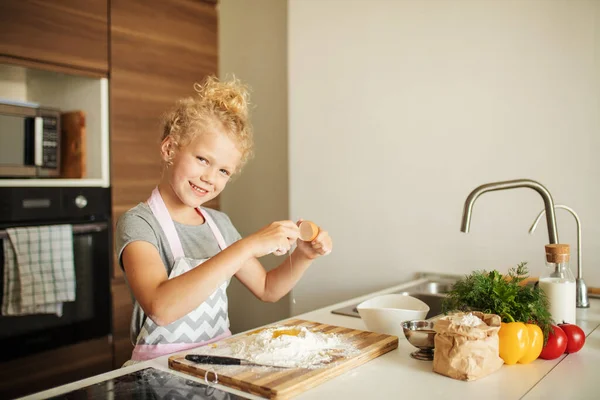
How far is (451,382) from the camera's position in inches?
38.4

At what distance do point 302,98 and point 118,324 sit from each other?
→ 1229 millimetres

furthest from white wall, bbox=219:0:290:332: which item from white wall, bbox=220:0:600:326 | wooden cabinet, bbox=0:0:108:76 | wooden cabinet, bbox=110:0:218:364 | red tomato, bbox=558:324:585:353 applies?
red tomato, bbox=558:324:585:353

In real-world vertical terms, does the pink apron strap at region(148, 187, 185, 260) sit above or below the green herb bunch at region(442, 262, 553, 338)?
above

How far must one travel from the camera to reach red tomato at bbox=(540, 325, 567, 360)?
1.10 meters

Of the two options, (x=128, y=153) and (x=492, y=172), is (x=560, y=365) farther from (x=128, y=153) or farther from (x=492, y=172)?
(x=128, y=153)

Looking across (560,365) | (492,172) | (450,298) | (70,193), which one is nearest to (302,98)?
(492,172)

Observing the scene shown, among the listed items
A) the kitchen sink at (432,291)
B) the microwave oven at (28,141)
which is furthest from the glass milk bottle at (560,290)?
the microwave oven at (28,141)

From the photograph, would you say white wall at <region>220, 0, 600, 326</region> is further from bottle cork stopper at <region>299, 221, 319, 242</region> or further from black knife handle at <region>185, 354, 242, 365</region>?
black knife handle at <region>185, 354, 242, 365</region>

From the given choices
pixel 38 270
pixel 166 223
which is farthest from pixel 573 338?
pixel 38 270

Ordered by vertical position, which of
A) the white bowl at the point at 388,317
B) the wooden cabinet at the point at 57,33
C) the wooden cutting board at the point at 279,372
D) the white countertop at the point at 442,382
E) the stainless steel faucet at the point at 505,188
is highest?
the wooden cabinet at the point at 57,33

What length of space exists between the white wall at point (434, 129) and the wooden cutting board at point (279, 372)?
1.00 meters

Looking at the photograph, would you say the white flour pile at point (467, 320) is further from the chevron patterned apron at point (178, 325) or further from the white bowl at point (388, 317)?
the chevron patterned apron at point (178, 325)

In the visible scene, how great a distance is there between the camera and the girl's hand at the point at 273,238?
45.4 inches

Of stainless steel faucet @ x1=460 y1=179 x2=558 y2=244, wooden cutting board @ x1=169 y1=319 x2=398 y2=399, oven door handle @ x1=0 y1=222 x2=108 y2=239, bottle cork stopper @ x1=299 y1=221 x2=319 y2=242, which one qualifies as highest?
stainless steel faucet @ x1=460 y1=179 x2=558 y2=244
